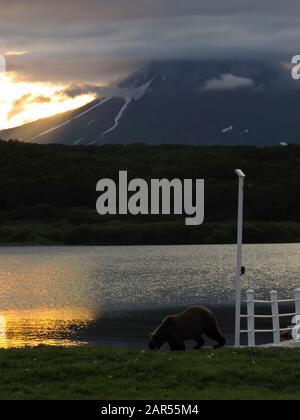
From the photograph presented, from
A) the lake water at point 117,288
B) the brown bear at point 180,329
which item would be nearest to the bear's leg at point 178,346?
the brown bear at point 180,329

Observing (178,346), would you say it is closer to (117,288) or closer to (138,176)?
(117,288)

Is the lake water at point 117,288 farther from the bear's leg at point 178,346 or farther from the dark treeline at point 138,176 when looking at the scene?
the dark treeline at point 138,176

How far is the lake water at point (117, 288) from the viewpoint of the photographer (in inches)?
1629

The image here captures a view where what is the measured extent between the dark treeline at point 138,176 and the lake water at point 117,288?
20.7 meters

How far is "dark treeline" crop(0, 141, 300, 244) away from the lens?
470 ft

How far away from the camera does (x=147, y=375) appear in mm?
17594

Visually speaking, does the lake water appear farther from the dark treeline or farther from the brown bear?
the dark treeline

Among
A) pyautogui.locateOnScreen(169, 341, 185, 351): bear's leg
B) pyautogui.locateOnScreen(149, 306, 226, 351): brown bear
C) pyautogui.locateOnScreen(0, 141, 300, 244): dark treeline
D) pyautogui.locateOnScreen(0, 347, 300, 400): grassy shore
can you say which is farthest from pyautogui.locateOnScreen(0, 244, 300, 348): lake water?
pyautogui.locateOnScreen(0, 141, 300, 244): dark treeline

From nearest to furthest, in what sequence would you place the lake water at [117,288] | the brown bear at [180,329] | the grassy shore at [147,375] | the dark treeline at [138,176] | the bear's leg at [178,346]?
the grassy shore at [147,375]
the bear's leg at [178,346]
the brown bear at [180,329]
the lake water at [117,288]
the dark treeline at [138,176]

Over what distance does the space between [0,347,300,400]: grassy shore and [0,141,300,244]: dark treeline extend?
11938 cm

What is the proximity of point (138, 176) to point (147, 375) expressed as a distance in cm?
15016

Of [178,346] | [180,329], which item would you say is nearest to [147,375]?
[178,346]

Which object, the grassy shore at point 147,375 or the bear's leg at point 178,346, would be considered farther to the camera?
the bear's leg at point 178,346
